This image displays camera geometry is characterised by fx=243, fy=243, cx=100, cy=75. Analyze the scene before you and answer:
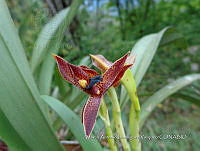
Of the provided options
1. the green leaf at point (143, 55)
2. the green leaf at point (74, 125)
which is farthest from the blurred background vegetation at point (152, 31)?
the green leaf at point (74, 125)

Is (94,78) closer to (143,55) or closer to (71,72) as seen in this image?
(71,72)

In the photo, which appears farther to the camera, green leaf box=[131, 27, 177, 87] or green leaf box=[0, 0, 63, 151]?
green leaf box=[131, 27, 177, 87]

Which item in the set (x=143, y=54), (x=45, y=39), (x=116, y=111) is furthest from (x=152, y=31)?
(x=116, y=111)

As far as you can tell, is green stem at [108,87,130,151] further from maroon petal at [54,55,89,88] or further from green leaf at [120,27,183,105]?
green leaf at [120,27,183,105]

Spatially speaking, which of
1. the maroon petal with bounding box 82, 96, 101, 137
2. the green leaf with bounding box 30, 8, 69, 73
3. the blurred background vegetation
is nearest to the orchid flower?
the maroon petal with bounding box 82, 96, 101, 137

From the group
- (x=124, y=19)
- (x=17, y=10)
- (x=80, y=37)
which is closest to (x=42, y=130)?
(x=80, y=37)

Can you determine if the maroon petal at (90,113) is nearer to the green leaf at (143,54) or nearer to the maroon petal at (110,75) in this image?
the maroon petal at (110,75)
